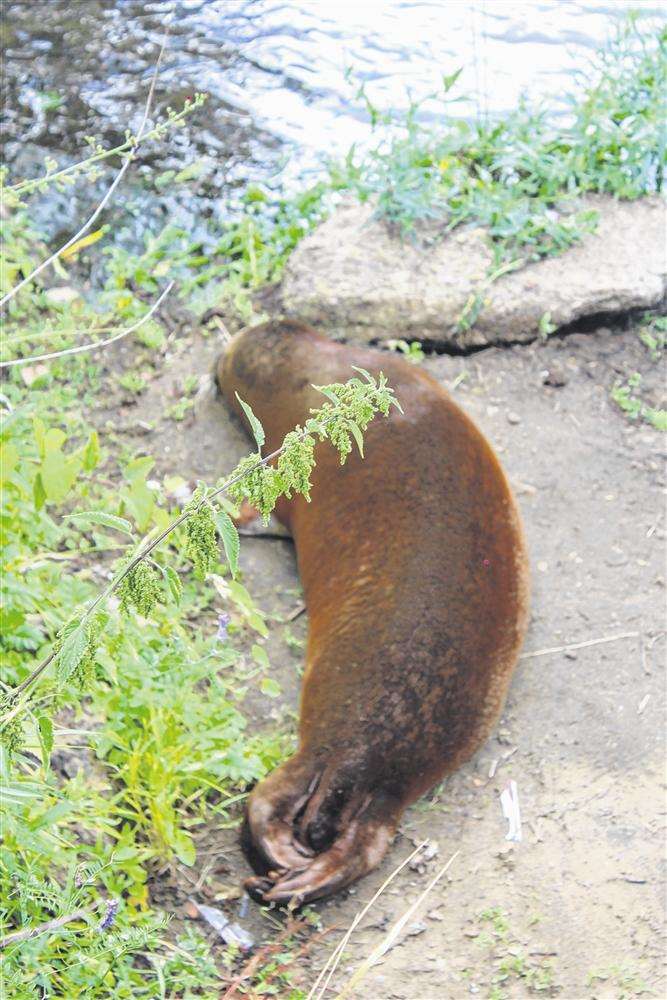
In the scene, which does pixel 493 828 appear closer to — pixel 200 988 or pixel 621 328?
pixel 200 988

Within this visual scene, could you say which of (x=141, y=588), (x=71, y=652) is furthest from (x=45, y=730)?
(x=141, y=588)

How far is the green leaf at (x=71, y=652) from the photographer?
1872mm

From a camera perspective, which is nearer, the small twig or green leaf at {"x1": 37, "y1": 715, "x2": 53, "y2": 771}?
green leaf at {"x1": 37, "y1": 715, "x2": 53, "y2": 771}

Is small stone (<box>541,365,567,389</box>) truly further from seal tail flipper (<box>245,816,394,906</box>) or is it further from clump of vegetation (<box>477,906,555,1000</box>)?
clump of vegetation (<box>477,906,555,1000</box>)

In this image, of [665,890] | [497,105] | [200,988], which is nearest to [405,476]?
→ [665,890]

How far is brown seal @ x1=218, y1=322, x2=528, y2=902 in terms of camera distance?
3.49 meters

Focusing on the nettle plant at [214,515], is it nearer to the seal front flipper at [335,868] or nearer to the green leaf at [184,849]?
the green leaf at [184,849]

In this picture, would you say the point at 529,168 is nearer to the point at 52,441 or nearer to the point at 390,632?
the point at 390,632

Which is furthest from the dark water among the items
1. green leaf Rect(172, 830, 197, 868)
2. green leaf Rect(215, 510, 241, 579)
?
green leaf Rect(215, 510, 241, 579)

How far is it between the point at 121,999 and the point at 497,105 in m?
5.38

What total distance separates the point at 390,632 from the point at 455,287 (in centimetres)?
210

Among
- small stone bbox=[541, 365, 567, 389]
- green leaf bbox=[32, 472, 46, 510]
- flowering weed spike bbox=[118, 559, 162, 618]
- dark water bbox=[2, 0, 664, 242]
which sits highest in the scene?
flowering weed spike bbox=[118, 559, 162, 618]

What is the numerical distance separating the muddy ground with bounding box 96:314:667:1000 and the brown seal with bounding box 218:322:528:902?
140mm

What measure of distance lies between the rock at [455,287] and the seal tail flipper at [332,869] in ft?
8.19
